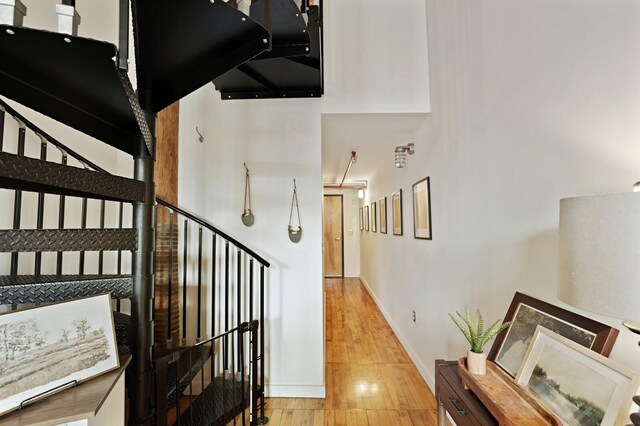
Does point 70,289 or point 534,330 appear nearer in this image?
point 70,289

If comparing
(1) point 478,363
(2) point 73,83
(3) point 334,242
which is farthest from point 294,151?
(3) point 334,242

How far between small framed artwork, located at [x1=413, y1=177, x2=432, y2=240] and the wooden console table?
4.53 ft

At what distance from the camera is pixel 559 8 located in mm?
1151

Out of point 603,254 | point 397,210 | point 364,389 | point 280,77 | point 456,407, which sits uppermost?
point 280,77

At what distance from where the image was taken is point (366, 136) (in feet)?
9.97

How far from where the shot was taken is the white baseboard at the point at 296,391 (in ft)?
7.72

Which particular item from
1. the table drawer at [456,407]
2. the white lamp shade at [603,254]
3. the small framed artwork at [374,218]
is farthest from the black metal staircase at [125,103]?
the small framed artwork at [374,218]

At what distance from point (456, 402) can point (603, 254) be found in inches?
34.1

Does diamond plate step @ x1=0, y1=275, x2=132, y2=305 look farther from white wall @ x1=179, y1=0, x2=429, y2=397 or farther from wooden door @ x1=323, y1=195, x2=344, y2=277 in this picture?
wooden door @ x1=323, y1=195, x2=344, y2=277

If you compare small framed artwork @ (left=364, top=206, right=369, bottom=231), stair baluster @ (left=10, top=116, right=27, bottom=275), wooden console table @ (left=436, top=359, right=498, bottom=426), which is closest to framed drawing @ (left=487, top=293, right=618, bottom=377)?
wooden console table @ (left=436, top=359, right=498, bottom=426)

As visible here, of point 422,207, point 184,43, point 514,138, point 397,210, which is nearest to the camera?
point 184,43

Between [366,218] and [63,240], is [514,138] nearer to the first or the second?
[63,240]

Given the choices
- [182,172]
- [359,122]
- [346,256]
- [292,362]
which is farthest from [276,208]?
[346,256]

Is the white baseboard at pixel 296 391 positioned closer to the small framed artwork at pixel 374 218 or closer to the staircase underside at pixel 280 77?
the staircase underside at pixel 280 77
